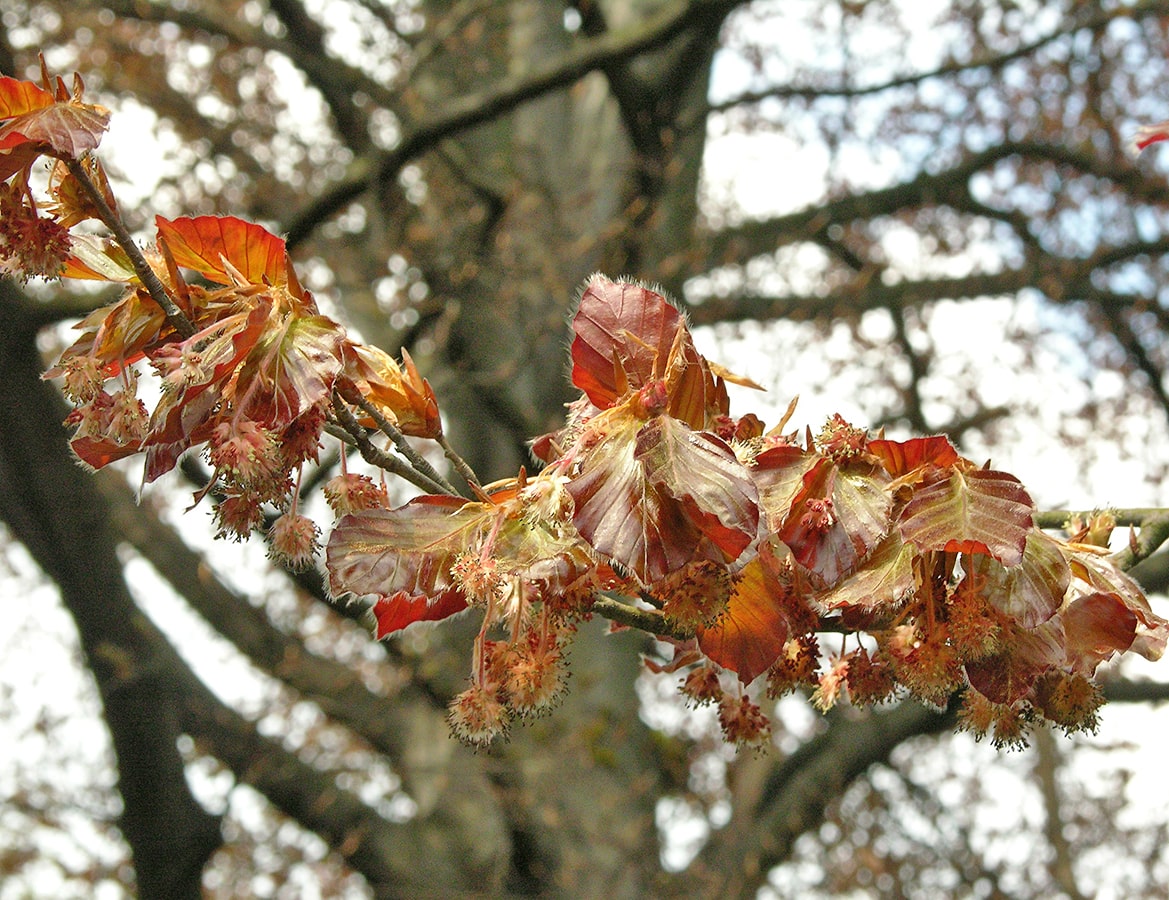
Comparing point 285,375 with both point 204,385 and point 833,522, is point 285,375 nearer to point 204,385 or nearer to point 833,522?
point 204,385

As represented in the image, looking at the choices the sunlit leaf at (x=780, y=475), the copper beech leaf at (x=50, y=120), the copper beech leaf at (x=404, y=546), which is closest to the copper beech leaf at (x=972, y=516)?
the sunlit leaf at (x=780, y=475)

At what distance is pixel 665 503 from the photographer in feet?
3.41

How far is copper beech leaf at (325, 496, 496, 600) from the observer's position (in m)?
1.15

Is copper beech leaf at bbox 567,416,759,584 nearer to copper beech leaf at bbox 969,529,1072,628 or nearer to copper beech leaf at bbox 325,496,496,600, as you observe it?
copper beech leaf at bbox 325,496,496,600

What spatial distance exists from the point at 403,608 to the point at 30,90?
65cm

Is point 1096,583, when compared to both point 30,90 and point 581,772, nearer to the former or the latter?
point 30,90

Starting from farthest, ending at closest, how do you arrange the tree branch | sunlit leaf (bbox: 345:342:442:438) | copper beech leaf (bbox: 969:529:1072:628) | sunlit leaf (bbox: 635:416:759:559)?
the tree branch < sunlit leaf (bbox: 345:342:442:438) < copper beech leaf (bbox: 969:529:1072:628) < sunlit leaf (bbox: 635:416:759:559)

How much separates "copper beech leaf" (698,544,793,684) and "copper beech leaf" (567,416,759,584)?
0.52 feet

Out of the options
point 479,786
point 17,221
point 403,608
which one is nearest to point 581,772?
point 479,786

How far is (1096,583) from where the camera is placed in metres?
1.20

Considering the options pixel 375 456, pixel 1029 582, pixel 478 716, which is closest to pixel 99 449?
pixel 375 456

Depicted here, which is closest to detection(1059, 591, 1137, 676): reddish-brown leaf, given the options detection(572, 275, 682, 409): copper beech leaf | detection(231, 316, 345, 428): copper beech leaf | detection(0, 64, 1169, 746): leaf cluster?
detection(0, 64, 1169, 746): leaf cluster

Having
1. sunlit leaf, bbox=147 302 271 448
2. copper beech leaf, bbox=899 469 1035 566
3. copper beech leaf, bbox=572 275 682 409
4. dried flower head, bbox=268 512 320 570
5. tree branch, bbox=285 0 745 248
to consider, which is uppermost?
tree branch, bbox=285 0 745 248

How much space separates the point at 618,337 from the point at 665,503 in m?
0.21
